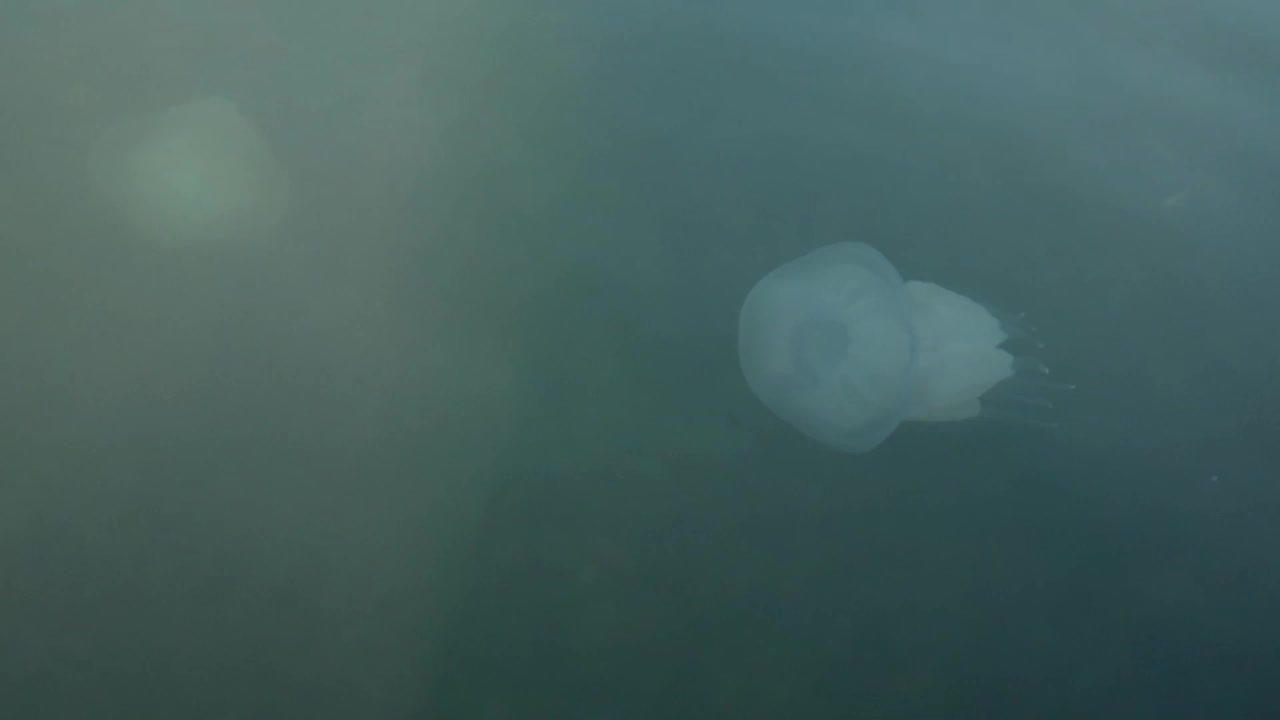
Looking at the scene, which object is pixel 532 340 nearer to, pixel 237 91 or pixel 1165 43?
pixel 237 91

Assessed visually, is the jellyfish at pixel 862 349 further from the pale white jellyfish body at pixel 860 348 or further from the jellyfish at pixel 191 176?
the jellyfish at pixel 191 176

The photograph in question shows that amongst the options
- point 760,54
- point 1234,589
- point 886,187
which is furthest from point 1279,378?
point 760,54

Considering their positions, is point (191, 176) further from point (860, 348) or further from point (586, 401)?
point (860, 348)

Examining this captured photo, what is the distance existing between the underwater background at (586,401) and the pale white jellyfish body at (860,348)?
0.04 metres

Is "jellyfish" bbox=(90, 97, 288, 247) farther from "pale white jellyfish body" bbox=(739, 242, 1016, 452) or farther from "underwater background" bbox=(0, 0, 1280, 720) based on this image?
"pale white jellyfish body" bbox=(739, 242, 1016, 452)

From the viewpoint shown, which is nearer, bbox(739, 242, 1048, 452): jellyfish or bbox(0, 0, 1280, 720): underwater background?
bbox(0, 0, 1280, 720): underwater background

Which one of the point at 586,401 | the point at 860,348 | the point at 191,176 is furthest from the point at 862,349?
the point at 191,176

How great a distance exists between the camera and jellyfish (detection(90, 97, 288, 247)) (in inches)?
81.2

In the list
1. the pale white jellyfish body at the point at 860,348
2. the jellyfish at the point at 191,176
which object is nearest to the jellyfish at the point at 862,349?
the pale white jellyfish body at the point at 860,348

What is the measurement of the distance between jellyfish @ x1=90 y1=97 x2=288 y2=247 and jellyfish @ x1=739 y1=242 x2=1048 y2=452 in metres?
0.98

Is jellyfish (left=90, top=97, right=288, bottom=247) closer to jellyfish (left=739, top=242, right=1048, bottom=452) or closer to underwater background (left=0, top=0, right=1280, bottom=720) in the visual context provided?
underwater background (left=0, top=0, right=1280, bottom=720)

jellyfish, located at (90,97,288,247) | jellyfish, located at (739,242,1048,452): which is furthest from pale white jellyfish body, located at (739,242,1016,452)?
jellyfish, located at (90,97,288,247)

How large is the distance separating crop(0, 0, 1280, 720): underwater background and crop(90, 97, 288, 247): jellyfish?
1.5 inches

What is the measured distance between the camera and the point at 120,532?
6.61ft
